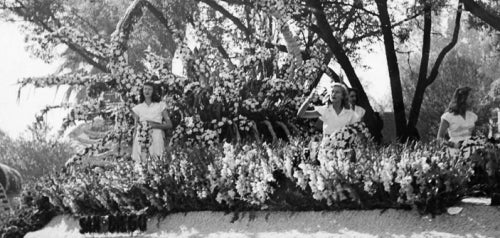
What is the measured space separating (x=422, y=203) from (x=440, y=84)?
84.4 ft

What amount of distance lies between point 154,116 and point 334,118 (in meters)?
2.65

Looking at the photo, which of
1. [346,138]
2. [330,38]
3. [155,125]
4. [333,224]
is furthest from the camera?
[330,38]

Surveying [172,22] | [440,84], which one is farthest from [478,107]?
[172,22]

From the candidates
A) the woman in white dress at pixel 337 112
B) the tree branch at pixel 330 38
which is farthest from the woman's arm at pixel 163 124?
the tree branch at pixel 330 38

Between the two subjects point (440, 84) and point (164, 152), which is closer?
point (164, 152)

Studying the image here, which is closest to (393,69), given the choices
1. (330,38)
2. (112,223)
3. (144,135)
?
(330,38)

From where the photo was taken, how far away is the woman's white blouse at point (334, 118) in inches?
378

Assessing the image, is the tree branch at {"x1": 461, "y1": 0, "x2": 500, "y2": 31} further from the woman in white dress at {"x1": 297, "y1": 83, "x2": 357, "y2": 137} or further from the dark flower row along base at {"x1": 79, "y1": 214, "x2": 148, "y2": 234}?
the dark flower row along base at {"x1": 79, "y1": 214, "x2": 148, "y2": 234}

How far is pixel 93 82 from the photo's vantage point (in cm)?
1273

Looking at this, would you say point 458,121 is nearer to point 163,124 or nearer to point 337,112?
point 337,112

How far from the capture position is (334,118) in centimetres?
962

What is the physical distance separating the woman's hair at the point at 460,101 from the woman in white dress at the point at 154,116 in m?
3.67

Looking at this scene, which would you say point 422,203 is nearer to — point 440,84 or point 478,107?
point 478,107

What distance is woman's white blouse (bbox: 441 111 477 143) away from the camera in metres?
9.62
